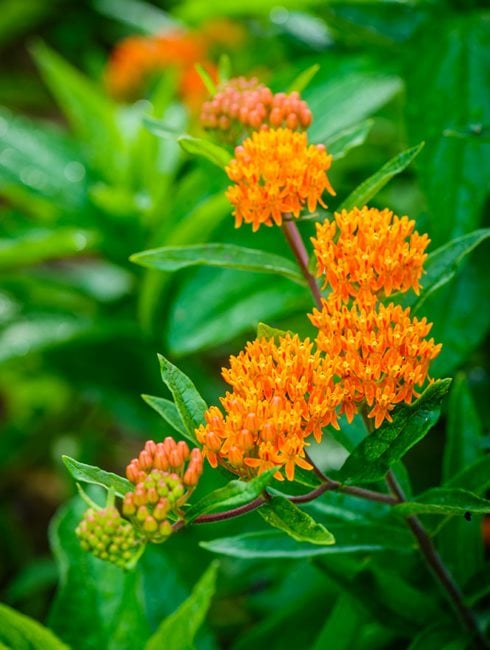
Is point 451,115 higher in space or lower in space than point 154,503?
higher

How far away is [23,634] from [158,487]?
38cm

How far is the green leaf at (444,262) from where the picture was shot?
888mm

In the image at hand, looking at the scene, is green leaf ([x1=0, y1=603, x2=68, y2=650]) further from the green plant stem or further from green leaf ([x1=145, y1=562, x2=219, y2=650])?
the green plant stem

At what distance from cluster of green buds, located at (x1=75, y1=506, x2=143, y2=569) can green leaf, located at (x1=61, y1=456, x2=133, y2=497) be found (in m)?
0.02

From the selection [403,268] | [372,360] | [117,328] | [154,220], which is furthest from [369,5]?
[372,360]

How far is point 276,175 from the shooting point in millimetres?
842

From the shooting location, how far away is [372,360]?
75 centimetres

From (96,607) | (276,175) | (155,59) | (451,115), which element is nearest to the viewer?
(276,175)

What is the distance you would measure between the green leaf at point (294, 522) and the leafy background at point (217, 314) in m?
0.18

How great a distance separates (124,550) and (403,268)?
369 millimetres

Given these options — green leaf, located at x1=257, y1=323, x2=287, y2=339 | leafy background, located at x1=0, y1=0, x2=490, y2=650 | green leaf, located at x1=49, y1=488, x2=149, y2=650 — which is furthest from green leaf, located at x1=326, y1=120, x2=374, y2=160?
green leaf, located at x1=49, y1=488, x2=149, y2=650

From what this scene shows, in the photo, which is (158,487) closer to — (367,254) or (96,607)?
(367,254)

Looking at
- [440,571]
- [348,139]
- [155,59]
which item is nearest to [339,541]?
[440,571]

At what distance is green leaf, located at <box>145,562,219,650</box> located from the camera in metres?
0.92
